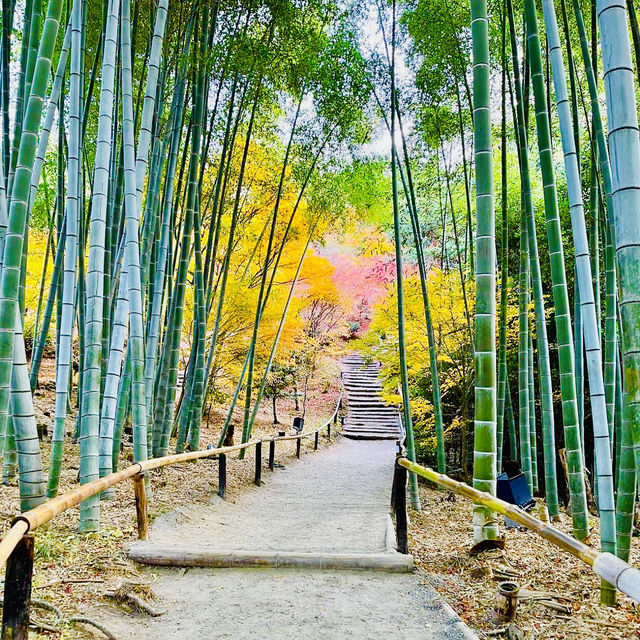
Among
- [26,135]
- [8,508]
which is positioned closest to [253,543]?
[8,508]

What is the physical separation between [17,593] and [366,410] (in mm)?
13542

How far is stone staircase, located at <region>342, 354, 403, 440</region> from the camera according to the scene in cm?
1261

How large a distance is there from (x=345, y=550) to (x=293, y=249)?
6.40 metres

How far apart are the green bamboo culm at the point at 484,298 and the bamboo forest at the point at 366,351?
1 cm

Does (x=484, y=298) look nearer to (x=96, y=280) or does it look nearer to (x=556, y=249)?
(x=556, y=249)

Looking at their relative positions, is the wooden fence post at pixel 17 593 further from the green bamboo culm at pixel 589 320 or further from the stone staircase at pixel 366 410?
the stone staircase at pixel 366 410

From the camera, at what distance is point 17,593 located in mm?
1425

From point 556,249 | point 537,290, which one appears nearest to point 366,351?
point 537,290

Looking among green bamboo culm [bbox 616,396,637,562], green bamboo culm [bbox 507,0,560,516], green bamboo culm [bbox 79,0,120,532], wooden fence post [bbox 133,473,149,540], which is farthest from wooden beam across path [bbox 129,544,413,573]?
green bamboo culm [bbox 507,0,560,516]

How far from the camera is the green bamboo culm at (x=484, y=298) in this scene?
2.35 meters

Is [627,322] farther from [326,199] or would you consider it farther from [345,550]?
[326,199]

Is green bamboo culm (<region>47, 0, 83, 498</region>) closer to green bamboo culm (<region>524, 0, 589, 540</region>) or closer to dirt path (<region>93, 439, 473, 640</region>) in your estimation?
dirt path (<region>93, 439, 473, 640</region>)

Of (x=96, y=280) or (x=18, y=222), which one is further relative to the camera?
(x=96, y=280)

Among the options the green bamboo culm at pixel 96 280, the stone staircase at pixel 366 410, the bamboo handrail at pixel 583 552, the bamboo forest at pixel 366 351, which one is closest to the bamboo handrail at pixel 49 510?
the bamboo forest at pixel 366 351
